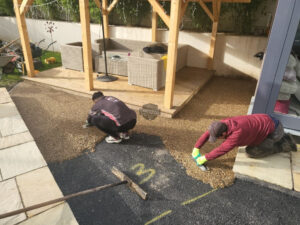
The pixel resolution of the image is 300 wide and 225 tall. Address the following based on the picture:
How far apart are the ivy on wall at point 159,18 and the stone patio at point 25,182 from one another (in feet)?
19.0

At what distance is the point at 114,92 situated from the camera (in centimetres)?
592

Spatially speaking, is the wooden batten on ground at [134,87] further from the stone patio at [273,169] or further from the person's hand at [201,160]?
the stone patio at [273,169]

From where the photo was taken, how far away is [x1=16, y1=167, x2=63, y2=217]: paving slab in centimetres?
272

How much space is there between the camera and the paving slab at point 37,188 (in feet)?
8.91

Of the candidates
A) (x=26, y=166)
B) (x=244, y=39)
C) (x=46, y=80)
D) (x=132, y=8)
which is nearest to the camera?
(x=26, y=166)

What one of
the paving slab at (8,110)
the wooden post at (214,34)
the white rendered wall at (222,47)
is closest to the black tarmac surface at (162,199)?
the paving slab at (8,110)

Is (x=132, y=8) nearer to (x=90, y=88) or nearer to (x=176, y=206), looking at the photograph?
(x=90, y=88)

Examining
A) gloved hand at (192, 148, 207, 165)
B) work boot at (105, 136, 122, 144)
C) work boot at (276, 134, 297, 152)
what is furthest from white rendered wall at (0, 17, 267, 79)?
work boot at (105, 136, 122, 144)

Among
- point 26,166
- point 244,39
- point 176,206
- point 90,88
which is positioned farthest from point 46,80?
point 244,39

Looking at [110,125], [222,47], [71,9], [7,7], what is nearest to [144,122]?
[110,125]

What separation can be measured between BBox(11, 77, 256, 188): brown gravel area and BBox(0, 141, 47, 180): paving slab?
0.17 meters

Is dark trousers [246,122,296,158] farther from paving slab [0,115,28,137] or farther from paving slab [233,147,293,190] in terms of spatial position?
paving slab [0,115,28,137]

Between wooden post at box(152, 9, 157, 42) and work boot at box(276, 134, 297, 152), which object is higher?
wooden post at box(152, 9, 157, 42)

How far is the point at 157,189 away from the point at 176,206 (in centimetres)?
37
